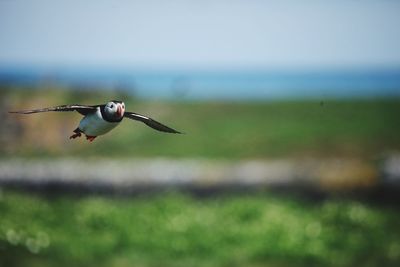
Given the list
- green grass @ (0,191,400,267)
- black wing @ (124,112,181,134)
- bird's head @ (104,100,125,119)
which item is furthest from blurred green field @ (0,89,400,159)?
bird's head @ (104,100,125,119)

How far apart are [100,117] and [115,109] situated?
65mm

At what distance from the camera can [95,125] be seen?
4.45ft

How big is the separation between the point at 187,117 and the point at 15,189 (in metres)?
19.0

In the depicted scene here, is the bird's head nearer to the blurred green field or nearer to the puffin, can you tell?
the puffin

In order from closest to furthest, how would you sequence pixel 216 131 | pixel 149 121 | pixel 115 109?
pixel 115 109
pixel 149 121
pixel 216 131

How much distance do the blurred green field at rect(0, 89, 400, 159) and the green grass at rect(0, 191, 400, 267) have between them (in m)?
4.60

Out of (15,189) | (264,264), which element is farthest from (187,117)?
(264,264)

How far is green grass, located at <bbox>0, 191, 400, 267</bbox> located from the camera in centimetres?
1185

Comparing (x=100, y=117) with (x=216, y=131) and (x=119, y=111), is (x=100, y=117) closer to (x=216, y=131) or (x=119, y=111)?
(x=119, y=111)

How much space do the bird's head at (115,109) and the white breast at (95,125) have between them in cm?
2

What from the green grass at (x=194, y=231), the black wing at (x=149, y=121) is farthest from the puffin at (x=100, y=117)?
the green grass at (x=194, y=231)

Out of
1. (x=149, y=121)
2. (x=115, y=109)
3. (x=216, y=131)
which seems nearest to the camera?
(x=115, y=109)

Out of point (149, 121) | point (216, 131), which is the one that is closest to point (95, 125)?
point (149, 121)

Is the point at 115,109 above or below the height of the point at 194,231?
above
